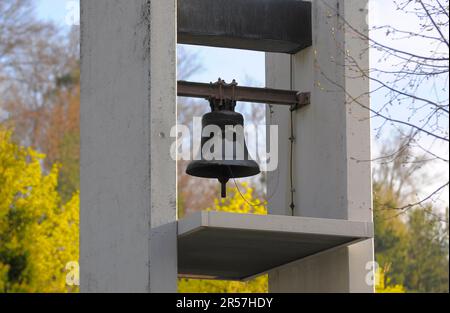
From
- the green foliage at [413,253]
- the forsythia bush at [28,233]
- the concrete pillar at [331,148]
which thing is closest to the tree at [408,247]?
the green foliage at [413,253]

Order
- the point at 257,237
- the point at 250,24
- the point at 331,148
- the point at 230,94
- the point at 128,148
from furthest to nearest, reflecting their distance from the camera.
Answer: the point at 250,24 → the point at 230,94 → the point at 331,148 → the point at 128,148 → the point at 257,237

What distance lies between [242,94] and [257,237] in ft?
3.85

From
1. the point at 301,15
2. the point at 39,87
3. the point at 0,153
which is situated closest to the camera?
the point at 301,15

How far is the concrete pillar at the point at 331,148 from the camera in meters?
7.58

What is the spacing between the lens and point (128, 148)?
7.41 meters

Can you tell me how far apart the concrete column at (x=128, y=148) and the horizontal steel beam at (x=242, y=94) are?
1.60ft

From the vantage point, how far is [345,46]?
779cm

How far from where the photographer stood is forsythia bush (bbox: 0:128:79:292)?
21.7 m

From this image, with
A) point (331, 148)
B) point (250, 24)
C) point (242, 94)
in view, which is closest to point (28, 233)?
point (250, 24)

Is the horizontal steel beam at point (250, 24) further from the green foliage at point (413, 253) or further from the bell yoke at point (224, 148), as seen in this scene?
the green foliage at point (413, 253)

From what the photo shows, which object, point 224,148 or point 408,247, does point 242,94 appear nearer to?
point 224,148
